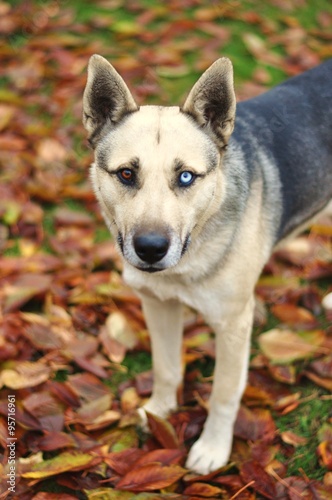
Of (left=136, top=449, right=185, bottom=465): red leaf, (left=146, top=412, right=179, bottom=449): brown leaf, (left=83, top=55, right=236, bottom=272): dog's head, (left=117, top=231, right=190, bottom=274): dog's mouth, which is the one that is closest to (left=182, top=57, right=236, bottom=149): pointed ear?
(left=83, top=55, right=236, bottom=272): dog's head

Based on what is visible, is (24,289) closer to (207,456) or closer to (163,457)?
(163,457)

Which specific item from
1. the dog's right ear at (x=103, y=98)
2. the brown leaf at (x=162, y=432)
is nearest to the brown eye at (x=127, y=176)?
the dog's right ear at (x=103, y=98)

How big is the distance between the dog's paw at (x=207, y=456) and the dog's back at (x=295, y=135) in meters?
1.20

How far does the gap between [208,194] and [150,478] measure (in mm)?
1417

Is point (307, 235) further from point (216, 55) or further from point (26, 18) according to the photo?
point (26, 18)

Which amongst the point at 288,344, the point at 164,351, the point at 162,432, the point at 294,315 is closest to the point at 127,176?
the point at 164,351

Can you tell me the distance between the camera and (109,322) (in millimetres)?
4004

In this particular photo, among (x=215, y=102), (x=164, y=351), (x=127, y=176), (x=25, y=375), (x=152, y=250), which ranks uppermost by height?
(x=215, y=102)

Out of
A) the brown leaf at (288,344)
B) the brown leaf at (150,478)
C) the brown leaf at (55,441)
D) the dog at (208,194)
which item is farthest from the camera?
the brown leaf at (288,344)

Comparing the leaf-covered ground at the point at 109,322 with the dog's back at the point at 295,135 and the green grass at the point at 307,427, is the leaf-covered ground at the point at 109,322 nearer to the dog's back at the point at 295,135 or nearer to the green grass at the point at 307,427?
the green grass at the point at 307,427

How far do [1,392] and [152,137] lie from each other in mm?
1795

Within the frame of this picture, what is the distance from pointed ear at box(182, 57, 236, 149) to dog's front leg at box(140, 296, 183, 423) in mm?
957

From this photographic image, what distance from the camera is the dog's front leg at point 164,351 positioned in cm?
334

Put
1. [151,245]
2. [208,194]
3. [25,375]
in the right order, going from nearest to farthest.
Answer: [151,245] → [208,194] → [25,375]
